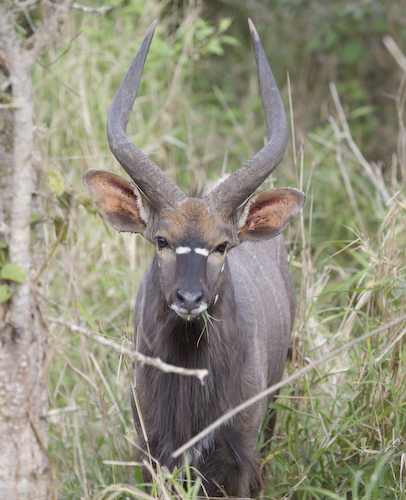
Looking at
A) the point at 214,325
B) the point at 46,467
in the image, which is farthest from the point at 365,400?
the point at 46,467

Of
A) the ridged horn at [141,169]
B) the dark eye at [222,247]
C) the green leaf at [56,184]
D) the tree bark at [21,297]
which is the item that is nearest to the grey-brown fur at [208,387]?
the dark eye at [222,247]

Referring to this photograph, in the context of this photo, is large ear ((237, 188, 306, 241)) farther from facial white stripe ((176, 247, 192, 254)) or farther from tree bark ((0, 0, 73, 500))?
tree bark ((0, 0, 73, 500))

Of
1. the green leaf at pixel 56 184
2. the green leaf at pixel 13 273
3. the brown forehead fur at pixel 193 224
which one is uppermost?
the green leaf at pixel 56 184

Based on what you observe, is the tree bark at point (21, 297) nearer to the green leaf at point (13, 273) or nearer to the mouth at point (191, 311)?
the green leaf at point (13, 273)

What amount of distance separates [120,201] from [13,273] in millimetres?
1422

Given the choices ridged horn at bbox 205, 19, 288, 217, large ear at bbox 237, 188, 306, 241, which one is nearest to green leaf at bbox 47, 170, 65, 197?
ridged horn at bbox 205, 19, 288, 217

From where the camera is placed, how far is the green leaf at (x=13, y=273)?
2.88 metres

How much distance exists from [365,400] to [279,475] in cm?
78

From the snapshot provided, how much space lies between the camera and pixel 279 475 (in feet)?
15.6

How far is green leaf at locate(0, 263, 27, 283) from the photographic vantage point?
2879mm

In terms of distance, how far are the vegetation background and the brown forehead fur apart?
1.91ft

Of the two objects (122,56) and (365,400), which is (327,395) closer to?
(365,400)

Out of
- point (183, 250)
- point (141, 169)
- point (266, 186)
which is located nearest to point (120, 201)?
point (141, 169)

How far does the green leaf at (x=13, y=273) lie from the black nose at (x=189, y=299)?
0.94 m
